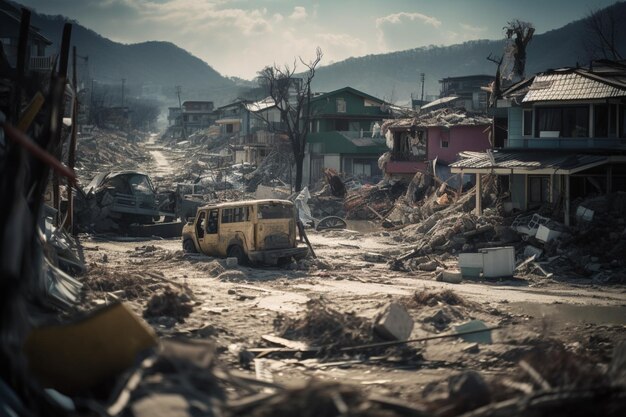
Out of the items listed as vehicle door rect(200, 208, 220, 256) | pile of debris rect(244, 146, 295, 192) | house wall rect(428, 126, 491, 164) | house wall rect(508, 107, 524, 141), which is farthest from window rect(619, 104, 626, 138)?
pile of debris rect(244, 146, 295, 192)

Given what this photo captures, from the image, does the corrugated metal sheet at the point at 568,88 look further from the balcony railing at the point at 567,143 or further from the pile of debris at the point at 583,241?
the pile of debris at the point at 583,241

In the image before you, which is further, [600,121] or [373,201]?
[373,201]

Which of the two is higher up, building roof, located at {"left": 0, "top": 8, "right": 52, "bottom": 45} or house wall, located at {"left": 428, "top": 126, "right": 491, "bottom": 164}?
building roof, located at {"left": 0, "top": 8, "right": 52, "bottom": 45}

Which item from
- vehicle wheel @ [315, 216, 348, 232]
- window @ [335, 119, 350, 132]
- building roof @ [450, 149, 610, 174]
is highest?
window @ [335, 119, 350, 132]

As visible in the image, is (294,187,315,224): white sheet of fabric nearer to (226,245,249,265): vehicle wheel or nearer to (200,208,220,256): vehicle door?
(200,208,220,256): vehicle door

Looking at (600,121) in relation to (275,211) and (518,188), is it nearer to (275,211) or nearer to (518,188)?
(518,188)

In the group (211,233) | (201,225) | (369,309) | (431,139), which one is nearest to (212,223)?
(211,233)

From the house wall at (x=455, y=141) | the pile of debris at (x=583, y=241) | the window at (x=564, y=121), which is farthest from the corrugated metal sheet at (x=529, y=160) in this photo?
the house wall at (x=455, y=141)
